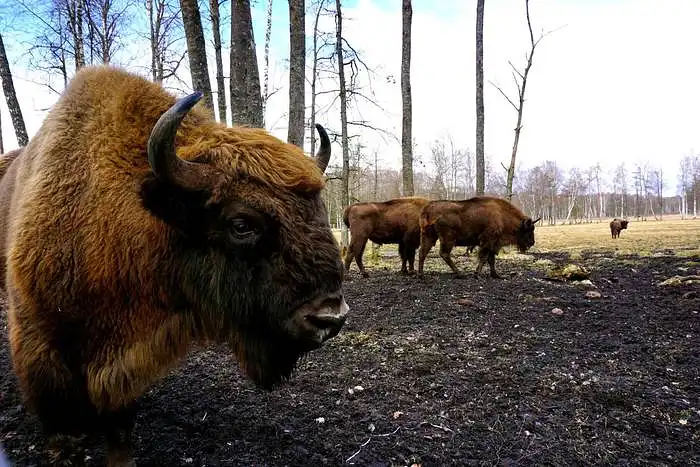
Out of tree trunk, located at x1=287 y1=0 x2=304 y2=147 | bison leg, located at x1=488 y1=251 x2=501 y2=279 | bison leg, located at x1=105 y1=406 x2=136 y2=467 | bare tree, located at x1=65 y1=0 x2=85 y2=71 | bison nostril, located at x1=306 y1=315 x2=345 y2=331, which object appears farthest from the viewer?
bare tree, located at x1=65 y1=0 x2=85 y2=71

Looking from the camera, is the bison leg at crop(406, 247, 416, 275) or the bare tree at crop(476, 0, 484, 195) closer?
Result: the bison leg at crop(406, 247, 416, 275)

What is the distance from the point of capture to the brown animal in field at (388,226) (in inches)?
481

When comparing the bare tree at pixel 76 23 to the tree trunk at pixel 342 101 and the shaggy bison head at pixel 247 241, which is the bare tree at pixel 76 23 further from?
the shaggy bison head at pixel 247 241

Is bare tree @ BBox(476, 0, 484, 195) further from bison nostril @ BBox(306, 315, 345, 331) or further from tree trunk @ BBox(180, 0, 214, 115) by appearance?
bison nostril @ BBox(306, 315, 345, 331)

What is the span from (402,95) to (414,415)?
45.3ft

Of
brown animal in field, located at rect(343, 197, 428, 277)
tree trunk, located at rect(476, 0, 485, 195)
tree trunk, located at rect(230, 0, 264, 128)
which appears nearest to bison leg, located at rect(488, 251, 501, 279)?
brown animal in field, located at rect(343, 197, 428, 277)

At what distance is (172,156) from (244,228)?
0.49 meters

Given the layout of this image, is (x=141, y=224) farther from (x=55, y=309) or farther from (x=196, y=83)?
(x=196, y=83)

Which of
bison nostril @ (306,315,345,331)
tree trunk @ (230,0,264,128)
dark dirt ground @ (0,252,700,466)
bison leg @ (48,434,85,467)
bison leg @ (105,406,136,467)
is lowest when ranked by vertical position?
dark dirt ground @ (0,252,700,466)

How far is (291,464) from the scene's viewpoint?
2891mm

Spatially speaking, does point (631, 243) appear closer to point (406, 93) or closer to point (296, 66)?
point (406, 93)

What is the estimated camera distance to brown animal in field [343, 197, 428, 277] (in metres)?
12.2

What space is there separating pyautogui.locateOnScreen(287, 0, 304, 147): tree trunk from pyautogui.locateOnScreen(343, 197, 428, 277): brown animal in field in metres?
3.75

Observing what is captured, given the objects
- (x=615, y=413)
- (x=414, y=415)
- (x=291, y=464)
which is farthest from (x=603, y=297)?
(x=291, y=464)
